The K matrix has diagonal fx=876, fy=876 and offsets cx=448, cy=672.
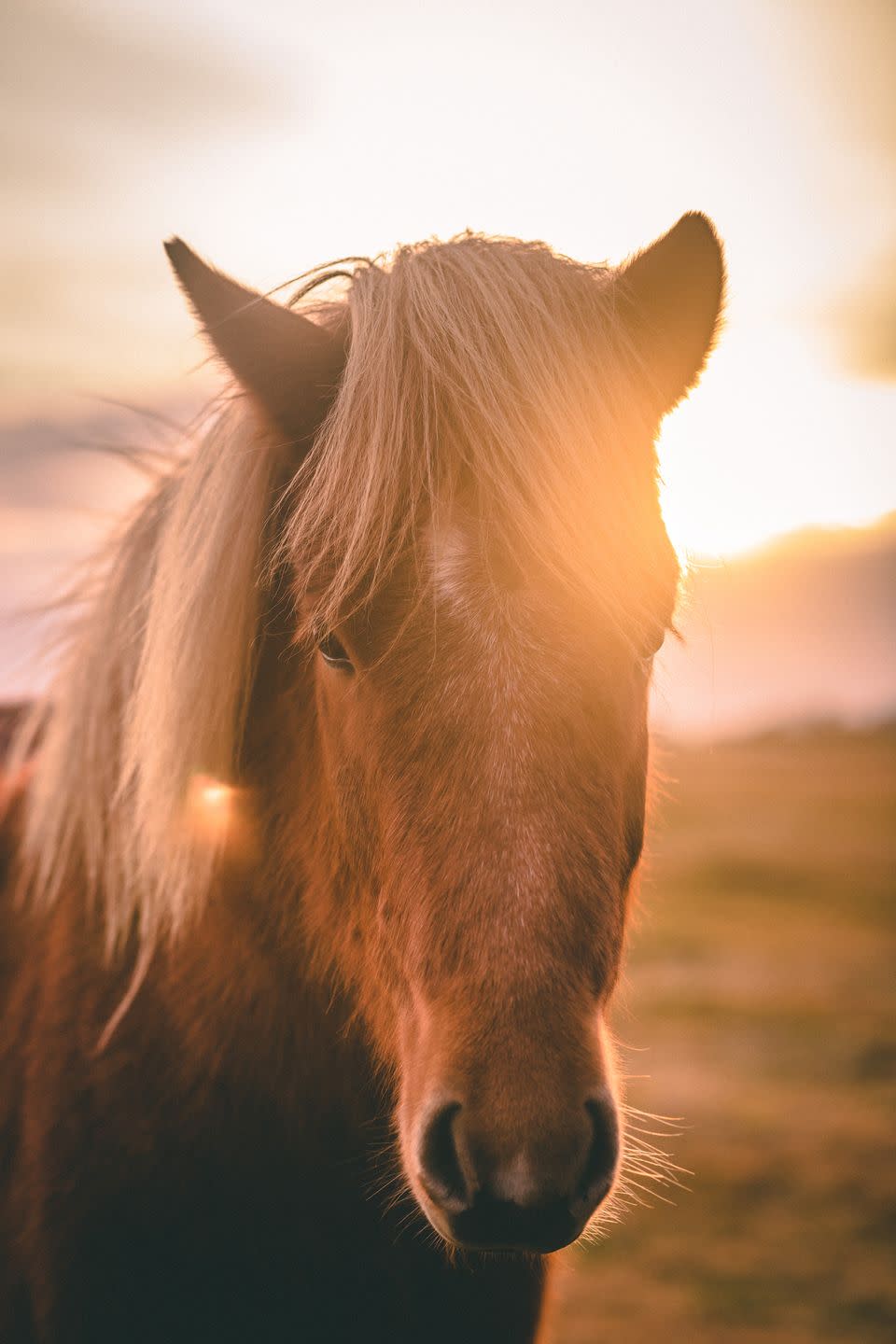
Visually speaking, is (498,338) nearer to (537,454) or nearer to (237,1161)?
(537,454)

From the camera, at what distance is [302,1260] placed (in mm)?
1759

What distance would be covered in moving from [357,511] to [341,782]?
501 mm

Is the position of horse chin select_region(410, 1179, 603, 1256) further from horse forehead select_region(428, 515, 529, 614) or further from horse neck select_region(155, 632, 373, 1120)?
horse forehead select_region(428, 515, 529, 614)

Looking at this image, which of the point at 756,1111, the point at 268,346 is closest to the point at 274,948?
the point at 268,346

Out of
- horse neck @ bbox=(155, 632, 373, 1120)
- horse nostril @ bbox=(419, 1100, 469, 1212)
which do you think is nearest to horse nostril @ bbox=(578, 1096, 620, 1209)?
horse nostril @ bbox=(419, 1100, 469, 1212)

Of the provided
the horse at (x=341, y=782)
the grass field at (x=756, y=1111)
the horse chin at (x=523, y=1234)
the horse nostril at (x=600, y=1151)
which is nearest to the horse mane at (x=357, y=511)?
the horse at (x=341, y=782)

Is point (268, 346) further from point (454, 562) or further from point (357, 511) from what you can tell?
point (454, 562)

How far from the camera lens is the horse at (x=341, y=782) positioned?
1.42 metres

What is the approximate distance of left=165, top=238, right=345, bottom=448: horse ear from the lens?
5.47 feet

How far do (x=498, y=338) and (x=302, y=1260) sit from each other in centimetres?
188

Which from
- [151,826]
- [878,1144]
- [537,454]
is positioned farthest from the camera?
[878,1144]

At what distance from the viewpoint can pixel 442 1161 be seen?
4.10 feet

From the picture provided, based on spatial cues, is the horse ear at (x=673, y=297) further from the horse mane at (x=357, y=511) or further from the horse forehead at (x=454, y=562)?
the horse forehead at (x=454, y=562)

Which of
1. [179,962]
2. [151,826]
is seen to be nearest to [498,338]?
[151,826]
